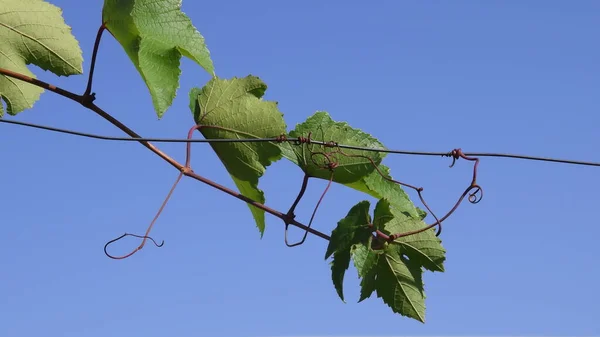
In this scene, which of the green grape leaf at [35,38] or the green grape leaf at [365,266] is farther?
the green grape leaf at [35,38]

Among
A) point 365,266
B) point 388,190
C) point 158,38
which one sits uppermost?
point 158,38

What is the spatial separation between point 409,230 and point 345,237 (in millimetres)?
138

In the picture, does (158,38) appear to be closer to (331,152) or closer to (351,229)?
(331,152)

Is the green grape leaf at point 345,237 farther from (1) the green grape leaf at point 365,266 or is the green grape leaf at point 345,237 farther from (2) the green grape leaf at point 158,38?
(2) the green grape leaf at point 158,38

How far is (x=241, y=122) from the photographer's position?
6.54ft

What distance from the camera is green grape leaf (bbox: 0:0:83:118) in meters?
2.00

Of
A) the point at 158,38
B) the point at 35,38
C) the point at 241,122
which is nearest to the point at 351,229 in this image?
the point at 241,122

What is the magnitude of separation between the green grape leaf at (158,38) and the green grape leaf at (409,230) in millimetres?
476

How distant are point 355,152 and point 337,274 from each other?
0.26 metres

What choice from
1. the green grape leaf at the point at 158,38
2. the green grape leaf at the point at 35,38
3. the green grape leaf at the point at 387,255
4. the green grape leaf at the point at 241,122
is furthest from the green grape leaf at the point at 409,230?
the green grape leaf at the point at 35,38

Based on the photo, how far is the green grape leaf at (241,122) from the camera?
6.43ft

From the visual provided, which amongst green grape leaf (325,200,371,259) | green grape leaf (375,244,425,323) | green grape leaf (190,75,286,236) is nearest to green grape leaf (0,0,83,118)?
green grape leaf (190,75,286,236)

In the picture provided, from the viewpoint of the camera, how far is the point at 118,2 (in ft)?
6.30

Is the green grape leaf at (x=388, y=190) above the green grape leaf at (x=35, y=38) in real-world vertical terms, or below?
below
